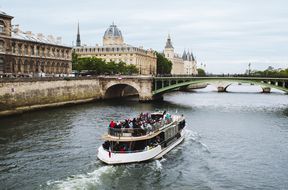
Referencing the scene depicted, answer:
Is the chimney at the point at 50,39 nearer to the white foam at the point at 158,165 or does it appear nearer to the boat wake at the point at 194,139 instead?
the boat wake at the point at 194,139

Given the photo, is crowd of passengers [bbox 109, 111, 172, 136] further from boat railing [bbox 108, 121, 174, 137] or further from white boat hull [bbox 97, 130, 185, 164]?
white boat hull [bbox 97, 130, 185, 164]

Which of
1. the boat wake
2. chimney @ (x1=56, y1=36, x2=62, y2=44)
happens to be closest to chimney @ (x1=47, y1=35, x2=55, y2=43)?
chimney @ (x1=56, y1=36, x2=62, y2=44)

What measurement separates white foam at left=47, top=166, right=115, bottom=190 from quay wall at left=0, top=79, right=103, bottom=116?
999 inches

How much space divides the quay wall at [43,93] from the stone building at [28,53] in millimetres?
5981

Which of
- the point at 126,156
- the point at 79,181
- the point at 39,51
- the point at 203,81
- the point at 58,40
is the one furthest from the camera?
the point at 58,40

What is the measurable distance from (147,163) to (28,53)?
148 ft

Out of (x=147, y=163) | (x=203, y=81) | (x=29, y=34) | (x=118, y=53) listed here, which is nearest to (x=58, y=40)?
(x=29, y=34)

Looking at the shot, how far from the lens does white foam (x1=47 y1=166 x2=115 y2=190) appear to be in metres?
20.5

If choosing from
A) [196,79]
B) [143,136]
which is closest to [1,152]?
[143,136]

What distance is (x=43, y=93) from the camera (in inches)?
2195

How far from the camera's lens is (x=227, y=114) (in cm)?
5141

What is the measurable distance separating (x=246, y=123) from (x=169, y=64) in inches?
4626

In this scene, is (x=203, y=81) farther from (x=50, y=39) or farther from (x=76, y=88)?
(x=50, y=39)

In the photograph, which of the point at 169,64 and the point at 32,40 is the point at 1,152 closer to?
the point at 32,40
